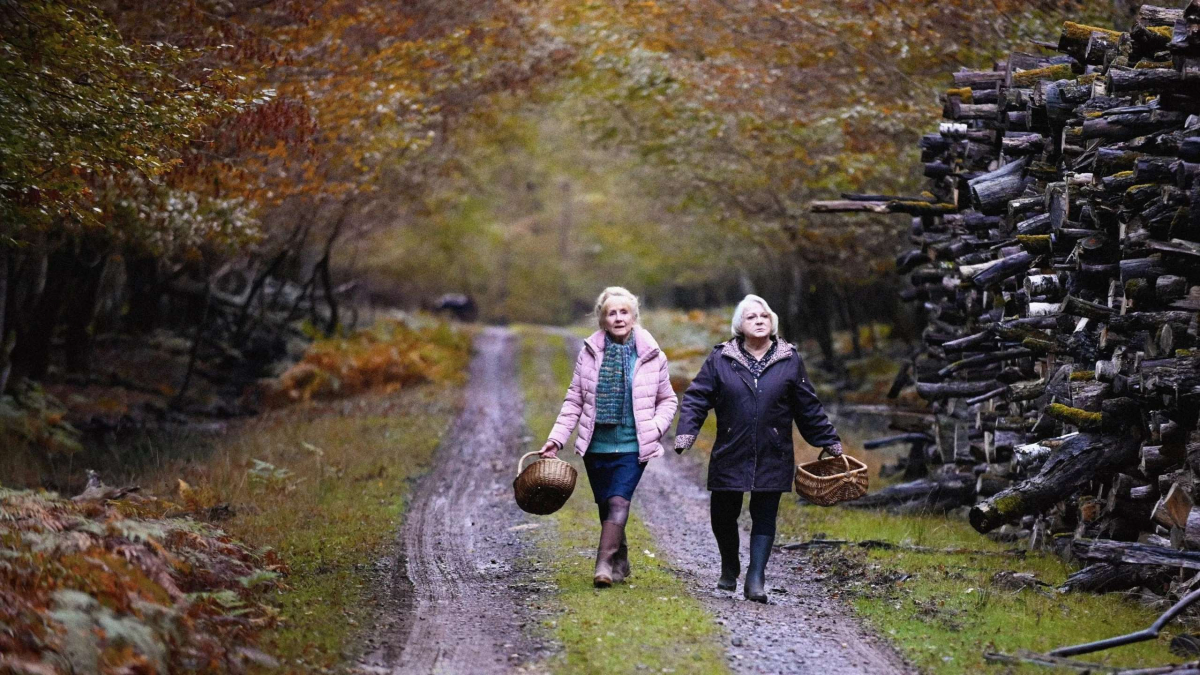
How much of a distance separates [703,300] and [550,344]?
68.8 ft

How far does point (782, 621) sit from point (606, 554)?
1418 mm

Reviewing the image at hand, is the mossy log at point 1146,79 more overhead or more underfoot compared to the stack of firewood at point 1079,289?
more overhead

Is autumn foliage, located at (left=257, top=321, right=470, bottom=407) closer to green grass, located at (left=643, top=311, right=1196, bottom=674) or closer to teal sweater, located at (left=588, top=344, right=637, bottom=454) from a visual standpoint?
green grass, located at (left=643, top=311, right=1196, bottom=674)

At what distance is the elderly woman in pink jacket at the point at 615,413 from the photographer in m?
8.52

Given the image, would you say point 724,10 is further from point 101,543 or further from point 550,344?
point 550,344

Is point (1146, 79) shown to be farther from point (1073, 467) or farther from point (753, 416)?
point (753, 416)

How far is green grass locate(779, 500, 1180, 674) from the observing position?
695 cm

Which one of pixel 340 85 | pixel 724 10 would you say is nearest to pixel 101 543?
pixel 340 85

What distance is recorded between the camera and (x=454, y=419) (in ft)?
70.4

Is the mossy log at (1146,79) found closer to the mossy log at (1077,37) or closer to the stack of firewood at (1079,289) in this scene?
the stack of firewood at (1079,289)

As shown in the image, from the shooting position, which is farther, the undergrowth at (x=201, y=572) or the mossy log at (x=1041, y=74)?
the mossy log at (x=1041, y=74)

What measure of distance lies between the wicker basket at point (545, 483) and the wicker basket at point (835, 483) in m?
1.67

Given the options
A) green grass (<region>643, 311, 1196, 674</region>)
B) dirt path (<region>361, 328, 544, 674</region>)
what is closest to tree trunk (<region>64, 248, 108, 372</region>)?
dirt path (<region>361, 328, 544, 674</region>)

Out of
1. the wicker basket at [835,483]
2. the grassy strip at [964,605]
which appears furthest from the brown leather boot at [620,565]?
the grassy strip at [964,605]
